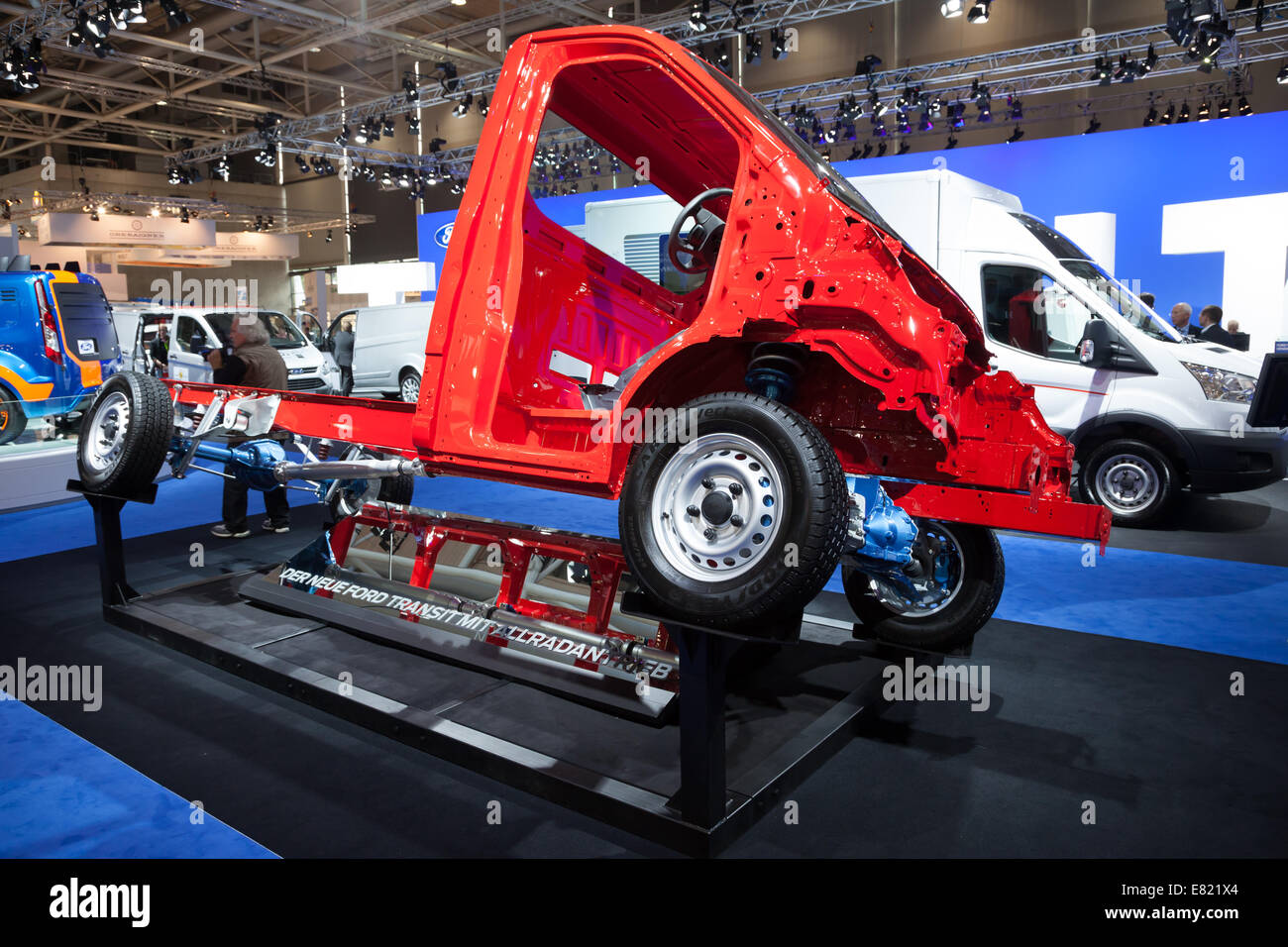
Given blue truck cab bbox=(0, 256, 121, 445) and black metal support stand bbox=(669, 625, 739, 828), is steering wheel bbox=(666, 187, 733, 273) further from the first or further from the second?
blue truck cab bbox=(0, 256, 121, 445)

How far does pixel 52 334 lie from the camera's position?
11.1 m

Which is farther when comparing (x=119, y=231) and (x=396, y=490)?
(x=119, y=231)

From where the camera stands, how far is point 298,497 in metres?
9.46

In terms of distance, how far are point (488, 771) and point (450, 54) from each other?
17149 millimetres

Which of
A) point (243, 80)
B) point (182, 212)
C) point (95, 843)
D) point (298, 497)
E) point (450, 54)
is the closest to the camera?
point (95, 843)

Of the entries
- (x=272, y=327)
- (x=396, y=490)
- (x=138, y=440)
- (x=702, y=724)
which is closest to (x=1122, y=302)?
(x=396, y=490)

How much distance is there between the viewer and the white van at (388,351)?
14.0m

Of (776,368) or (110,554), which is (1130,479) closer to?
Answer: (776,368)

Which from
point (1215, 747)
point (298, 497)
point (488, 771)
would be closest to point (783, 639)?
point (488, 771)

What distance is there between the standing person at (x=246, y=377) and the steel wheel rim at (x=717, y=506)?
199 inches

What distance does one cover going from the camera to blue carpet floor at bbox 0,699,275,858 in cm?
284

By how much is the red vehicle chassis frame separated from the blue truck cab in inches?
325

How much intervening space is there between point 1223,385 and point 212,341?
12.2 meters

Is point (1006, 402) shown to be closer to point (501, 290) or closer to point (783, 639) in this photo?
point (783, 639)
